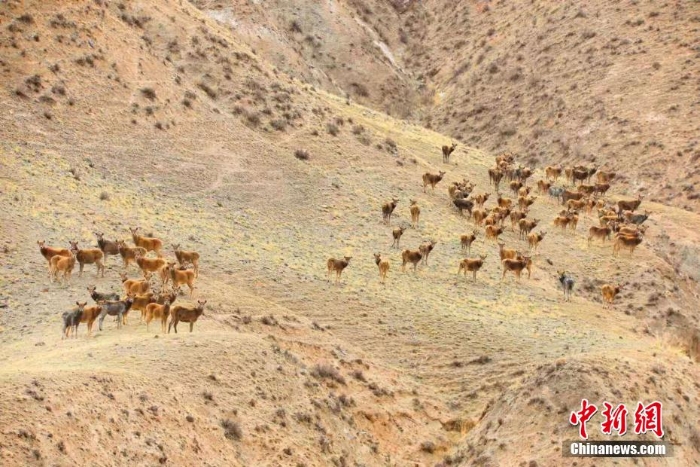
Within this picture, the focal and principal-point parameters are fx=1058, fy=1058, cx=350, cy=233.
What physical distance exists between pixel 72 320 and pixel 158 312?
2.33 meters

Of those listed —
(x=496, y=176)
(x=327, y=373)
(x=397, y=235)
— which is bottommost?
(x=327, y=373)

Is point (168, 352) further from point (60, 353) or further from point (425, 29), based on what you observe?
point (425, 29)

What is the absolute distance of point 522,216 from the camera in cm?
5038

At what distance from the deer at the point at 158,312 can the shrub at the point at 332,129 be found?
27635mm

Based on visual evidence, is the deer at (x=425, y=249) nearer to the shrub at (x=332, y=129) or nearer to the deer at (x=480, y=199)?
the deer at (x=480, y=199)

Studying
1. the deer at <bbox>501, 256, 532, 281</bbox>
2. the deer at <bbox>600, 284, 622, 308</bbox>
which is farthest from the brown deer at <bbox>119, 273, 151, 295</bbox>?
the deer at <bbox>600, 284, 622, 308</bbox>

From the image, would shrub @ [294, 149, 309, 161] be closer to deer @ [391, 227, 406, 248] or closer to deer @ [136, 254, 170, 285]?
deer @ [391, 227, 406, 248]

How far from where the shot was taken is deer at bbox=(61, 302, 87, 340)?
27422mm

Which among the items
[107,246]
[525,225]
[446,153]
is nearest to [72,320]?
[107,246]

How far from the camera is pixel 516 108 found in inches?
3110

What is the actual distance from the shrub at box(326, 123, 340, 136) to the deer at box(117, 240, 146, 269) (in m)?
21.7

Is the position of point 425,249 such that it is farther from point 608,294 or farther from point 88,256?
point 88,256

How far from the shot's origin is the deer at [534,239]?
4731cm

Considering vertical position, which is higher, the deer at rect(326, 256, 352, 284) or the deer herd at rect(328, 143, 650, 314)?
the deer herd at rect(328, 143, 650, 314)
